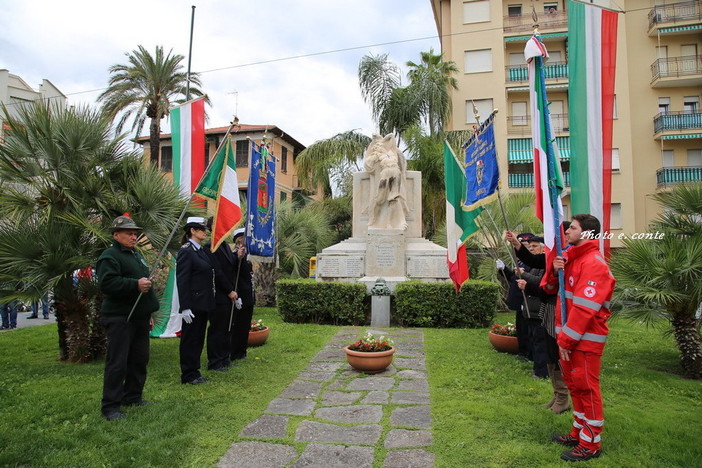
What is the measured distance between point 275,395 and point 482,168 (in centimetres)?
369

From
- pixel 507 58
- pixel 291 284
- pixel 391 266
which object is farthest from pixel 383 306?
pixel 507 58

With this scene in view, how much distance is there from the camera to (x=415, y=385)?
17.5 feet

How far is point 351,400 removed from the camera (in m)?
4.81

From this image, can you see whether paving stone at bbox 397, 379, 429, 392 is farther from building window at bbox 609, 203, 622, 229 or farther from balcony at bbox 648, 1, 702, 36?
balcony at bbox 648, 1, 702, 36

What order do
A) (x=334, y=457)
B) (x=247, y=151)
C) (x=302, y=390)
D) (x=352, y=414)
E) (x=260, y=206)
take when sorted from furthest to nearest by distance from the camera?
(x=247, y=151)
(x=260, y=206)
(x=302, y=390)
(x=352, y=414)
(x=334, y=457)

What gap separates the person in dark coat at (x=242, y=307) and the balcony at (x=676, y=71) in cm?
2733

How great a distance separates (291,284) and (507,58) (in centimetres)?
2301


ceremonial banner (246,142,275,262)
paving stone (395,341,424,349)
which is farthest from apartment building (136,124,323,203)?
ceremonial banner (246,142,275,262)

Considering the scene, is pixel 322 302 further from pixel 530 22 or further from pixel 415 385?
pixel 530 22

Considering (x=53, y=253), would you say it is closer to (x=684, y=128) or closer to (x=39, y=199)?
(x=39, y=199)

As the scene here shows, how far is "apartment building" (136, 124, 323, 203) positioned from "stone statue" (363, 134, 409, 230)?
52.0 ft

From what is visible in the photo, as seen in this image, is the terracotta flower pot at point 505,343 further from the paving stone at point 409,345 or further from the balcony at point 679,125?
the balcony at point 679,125

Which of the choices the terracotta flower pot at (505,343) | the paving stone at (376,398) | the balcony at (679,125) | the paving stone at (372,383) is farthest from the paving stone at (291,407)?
the balcony at (679,125)

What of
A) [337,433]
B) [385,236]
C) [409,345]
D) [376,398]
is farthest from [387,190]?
[337,433]
